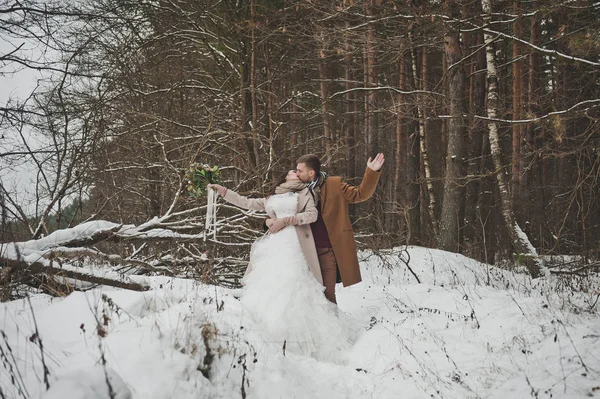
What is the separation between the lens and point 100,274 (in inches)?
186

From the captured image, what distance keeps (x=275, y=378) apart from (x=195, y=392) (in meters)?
0.72

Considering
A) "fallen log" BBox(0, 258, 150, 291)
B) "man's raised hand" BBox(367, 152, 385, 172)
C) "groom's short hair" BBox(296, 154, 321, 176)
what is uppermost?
"groom's short hair" BBox(296, 154, 321, 176)

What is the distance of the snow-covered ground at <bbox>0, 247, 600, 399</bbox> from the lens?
247 centimetres

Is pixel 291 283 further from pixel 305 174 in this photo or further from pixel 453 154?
pixel 453 154

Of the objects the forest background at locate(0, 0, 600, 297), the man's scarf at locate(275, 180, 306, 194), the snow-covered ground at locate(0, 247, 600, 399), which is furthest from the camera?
the forest background at locate(0, 0, 600, 297)

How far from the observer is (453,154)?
31.1 ft

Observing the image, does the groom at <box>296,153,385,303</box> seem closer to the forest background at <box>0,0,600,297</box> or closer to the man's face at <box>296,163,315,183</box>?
the man's face at <box>296,163,315,183</box>

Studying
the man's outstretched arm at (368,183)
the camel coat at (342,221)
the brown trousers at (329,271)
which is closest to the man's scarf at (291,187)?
the camel coat at (342,221)

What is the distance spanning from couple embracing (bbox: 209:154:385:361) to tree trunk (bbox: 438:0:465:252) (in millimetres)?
4082

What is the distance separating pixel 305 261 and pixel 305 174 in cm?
A: 108

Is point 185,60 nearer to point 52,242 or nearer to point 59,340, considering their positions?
point 52,242

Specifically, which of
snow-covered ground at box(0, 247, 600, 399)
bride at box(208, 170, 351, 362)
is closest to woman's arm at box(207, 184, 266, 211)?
bride at box(208, 170, 351, 362)

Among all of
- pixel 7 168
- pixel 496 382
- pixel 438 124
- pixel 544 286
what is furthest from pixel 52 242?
pixel 438 124

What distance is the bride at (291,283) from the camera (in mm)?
4105
